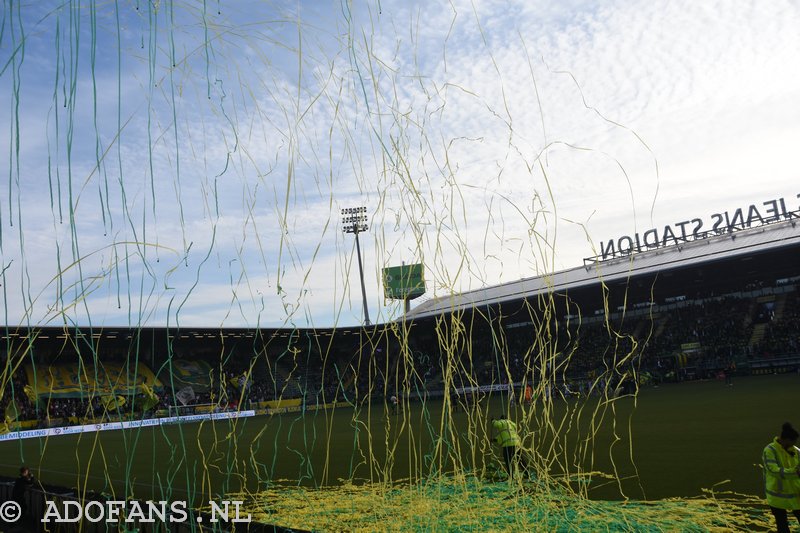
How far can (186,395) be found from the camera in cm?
3675

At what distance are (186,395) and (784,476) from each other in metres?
36.5

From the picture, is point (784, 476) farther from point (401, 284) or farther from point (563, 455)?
point (563, 455)

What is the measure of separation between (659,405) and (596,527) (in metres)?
15.5

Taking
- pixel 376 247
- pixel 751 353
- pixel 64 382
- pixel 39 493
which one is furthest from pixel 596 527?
pixel 64 382

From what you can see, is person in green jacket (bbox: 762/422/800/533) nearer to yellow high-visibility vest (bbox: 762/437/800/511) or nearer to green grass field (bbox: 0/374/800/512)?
yellow high-visibility vest (bbox: 762/437/800/511)

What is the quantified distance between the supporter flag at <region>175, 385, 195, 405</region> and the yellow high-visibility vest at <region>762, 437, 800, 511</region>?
3514 cm

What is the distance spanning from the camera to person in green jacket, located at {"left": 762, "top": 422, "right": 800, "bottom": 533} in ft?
16.8

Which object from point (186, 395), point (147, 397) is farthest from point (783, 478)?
point (186, 395)

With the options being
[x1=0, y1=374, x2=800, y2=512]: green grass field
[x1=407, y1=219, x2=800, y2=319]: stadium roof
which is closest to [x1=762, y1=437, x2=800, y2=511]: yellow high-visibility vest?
[x1=0, y1=374, x2=800, y2=512]: green grass field

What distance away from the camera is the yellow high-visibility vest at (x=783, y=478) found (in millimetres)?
5113

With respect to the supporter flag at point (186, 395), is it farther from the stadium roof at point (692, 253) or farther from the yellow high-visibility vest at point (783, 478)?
the yellow high-visibility vest at point (783, 478)

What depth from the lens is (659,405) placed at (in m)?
19.3

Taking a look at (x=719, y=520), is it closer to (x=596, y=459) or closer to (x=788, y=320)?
(x=596, y=459)

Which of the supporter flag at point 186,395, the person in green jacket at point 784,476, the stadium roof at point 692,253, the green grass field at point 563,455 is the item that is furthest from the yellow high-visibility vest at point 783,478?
the supporter flag at point 186,395
